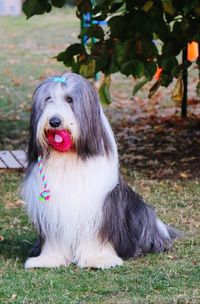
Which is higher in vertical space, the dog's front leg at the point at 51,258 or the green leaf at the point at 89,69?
the green leaf at the point at 89,69

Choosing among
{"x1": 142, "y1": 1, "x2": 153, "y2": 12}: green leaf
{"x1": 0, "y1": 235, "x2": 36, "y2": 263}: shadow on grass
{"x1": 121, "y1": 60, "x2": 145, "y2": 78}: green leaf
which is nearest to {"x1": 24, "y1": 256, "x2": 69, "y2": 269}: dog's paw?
{"x1": 0, "y1": 235, "x2": 36, "y2": 263}: shadow on grass

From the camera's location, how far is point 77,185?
492 centimetres

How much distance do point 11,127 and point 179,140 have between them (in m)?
2.22

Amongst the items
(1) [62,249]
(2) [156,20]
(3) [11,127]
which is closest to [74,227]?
(1) [62,249]

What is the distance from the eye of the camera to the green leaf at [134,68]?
23.5 ft

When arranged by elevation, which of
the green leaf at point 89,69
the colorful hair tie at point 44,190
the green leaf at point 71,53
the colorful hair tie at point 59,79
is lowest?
the colorful hair tie at point 44,190

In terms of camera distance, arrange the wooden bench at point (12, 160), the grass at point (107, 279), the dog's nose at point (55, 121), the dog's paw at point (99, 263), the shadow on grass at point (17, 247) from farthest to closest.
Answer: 1. the wooden bench at point (12, 160)
2. the shadow on grass at point (17, 247)
3. the dog's paw at point (99, 263)
4. the dog's nose at point (55, 121)
5. the grass at point (107, 279)

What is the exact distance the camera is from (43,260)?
5074 millimetres

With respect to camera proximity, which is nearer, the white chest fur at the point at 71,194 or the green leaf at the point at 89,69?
the white chest fur at the point at 71,194

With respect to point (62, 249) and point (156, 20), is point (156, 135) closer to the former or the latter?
point (156, 20)

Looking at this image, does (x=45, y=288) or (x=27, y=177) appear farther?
(x=27, y=177)

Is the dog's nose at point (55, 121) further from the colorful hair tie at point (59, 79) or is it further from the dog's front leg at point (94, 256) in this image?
the dog's front leg at point (94, 256)

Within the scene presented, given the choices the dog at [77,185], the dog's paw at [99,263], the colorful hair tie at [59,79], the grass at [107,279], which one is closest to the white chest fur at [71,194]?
the dog at [77,185]

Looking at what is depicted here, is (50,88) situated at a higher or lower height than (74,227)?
higher
